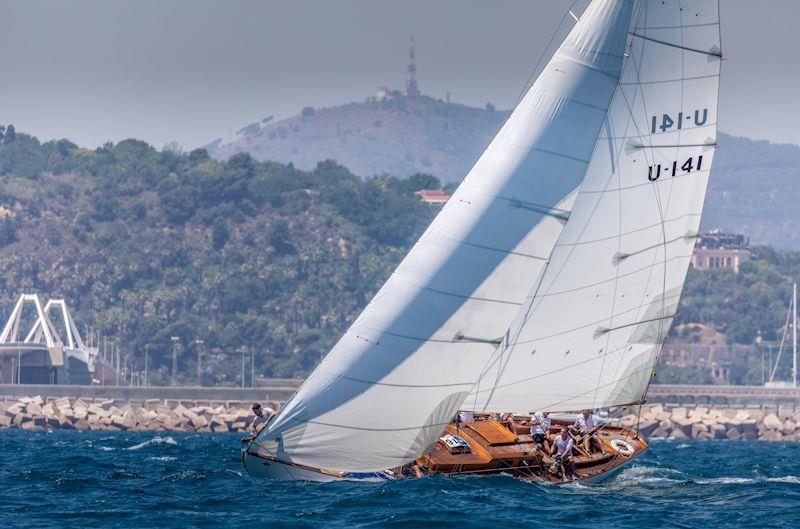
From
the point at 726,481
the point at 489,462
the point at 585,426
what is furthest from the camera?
the point at 726,481

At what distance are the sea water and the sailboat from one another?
857mm

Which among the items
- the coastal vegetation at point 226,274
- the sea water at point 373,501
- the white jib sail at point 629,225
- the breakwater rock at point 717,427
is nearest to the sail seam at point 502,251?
the white jib sail at point 629,225

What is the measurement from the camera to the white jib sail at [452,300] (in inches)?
1072

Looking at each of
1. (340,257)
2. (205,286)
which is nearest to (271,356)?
(205,286)

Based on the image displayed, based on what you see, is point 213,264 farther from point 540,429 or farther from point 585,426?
point 540,429

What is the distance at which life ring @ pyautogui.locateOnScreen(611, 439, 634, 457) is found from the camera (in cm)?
3209

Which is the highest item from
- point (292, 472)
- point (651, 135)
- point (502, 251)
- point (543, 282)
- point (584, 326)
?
point (651, 135)

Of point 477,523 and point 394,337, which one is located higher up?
point 394,337

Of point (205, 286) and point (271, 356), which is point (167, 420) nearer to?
point (271, 356)

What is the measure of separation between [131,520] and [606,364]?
1108 cm

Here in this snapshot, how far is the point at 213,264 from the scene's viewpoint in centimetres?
17662

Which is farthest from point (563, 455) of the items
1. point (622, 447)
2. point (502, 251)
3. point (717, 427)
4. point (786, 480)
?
point (717, 427)

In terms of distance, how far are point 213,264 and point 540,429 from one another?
14799 cm

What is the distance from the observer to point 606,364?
3125 centimetres
